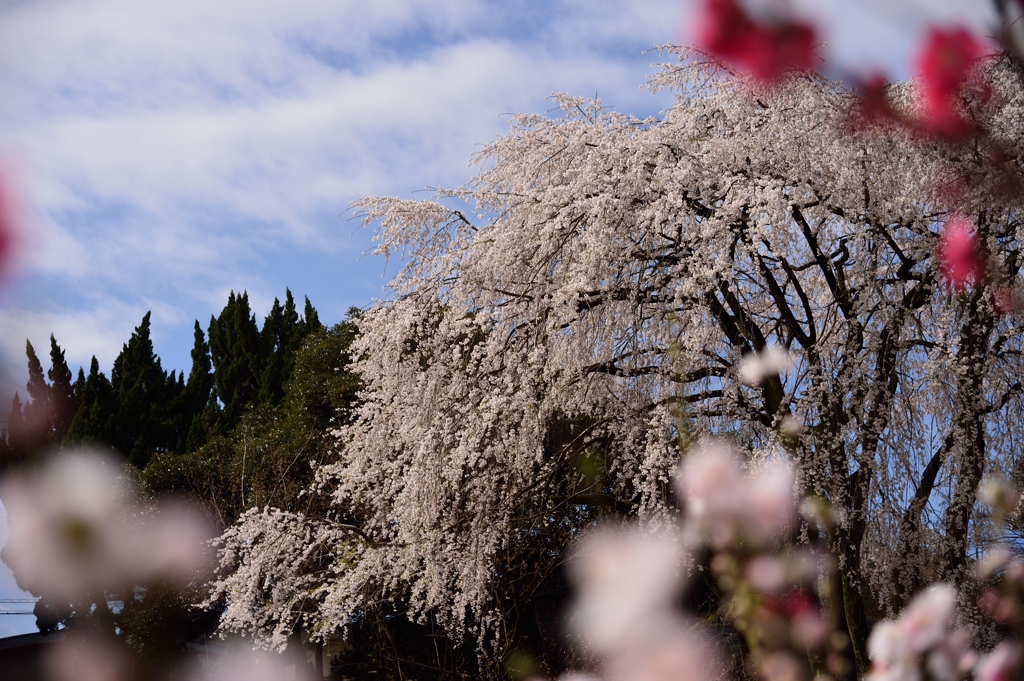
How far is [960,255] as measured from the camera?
160 inches

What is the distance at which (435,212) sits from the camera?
19.9 feet

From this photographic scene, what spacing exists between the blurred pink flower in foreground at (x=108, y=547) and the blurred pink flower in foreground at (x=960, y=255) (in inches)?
318

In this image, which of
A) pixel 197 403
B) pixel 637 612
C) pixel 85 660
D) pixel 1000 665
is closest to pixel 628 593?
pixel 637 612

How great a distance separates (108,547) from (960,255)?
1088 cm

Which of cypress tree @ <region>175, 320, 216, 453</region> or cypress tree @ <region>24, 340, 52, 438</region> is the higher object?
cypress tree @ <region>175, 320, 216, 453</region>

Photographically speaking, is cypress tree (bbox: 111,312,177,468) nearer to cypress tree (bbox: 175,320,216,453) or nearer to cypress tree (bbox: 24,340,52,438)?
cypress tree (bbox: 175,320,216,453)

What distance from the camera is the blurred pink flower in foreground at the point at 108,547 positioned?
32.9 ft

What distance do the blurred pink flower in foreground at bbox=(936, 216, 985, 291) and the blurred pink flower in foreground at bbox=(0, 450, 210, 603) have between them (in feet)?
26.5

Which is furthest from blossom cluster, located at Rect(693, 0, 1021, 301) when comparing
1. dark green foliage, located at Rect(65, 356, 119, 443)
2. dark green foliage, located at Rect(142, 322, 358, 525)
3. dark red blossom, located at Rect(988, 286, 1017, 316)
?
dark green foliage, located at Rect(65, 356, 119, 443)

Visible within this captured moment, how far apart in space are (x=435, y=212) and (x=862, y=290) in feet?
9.41

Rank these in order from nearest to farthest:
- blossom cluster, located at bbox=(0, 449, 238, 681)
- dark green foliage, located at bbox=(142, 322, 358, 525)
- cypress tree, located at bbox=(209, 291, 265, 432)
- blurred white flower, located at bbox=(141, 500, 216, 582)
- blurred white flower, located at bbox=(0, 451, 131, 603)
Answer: blurred white flower, located at bbox=(0, 451, 131, 603) → blossom cluster, located at bbox=(0, 449, 238, 681) → dark green foliage, located at bbox=(142, 322, 358, 525) → blurred white flower, located at bbox=(141, 500, 216, 582) → cypress tree, located at bbox=(209, 291, 265, 432)

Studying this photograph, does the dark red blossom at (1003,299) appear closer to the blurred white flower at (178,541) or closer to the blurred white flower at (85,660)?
the blurred white flower at (178,541)

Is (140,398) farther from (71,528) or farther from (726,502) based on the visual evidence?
(726,502)

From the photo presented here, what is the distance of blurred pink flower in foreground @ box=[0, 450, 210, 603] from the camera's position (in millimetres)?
10016
